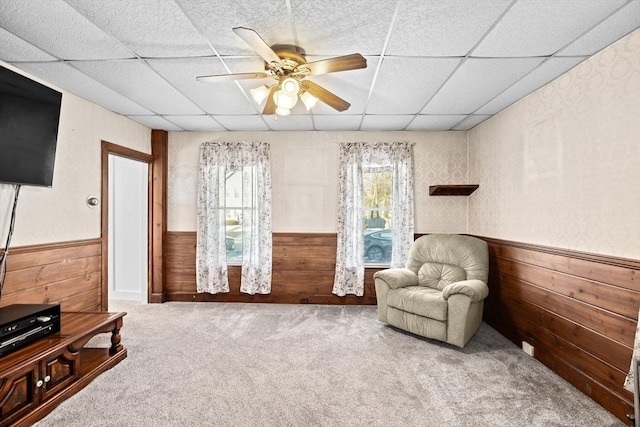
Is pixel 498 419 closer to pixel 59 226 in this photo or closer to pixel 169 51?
pixel 169 51

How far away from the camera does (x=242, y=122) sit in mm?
4203

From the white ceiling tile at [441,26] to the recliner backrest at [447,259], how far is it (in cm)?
221

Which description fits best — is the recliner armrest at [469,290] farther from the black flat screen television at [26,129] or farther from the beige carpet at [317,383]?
the black flat screen television at [26,129]

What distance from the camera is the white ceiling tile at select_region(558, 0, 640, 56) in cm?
184

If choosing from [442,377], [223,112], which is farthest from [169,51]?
[442,377]

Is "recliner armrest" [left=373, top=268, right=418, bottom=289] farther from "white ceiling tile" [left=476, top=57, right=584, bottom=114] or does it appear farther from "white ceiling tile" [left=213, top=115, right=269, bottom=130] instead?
"white ceiling tile" [left=213, top=115, right=269, bottom=130]

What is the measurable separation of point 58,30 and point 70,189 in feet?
5.53

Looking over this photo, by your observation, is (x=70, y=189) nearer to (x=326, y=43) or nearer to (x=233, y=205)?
(x=233, y=205)

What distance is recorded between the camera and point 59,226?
309cm

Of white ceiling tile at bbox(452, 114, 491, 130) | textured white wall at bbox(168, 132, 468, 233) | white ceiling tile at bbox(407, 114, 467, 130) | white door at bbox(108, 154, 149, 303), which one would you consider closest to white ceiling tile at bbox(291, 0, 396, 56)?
white ceiling tile at bbox(407, 114, 467, 130)

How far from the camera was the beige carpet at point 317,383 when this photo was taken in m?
2.09

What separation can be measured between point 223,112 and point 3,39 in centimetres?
189

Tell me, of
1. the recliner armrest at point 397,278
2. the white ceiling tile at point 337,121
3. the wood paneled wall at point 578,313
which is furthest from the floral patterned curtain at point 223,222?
the wood paneled wall at point 578,313

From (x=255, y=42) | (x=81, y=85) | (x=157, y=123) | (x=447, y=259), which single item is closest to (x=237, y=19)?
(x=255, y=42)
